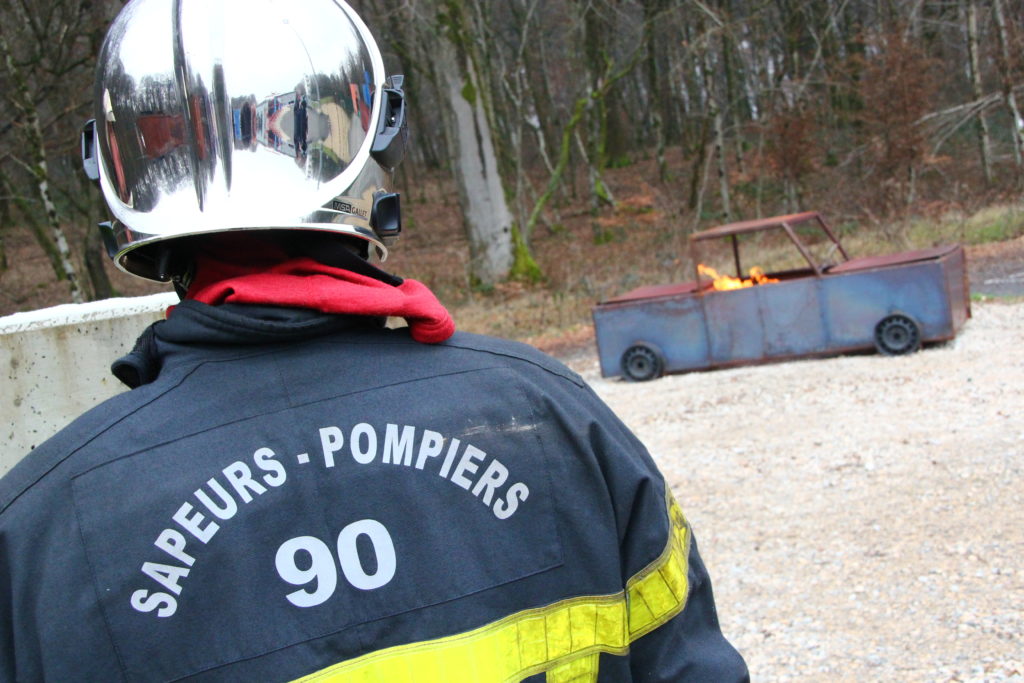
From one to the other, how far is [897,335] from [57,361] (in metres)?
7.91

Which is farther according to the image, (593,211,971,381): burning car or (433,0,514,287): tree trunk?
(433,0,514,287): tree trunk

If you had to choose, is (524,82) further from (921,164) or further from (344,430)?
(344,430)

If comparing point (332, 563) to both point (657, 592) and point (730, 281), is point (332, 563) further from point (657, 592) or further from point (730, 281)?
point (730, 281)

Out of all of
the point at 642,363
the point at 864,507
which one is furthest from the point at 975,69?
the point at 864,507

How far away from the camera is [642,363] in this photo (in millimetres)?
10453

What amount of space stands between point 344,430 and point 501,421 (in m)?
0.24

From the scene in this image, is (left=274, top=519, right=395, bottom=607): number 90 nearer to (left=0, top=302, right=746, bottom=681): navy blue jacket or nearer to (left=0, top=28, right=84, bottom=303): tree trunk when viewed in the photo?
(left=0, top=302, right=746, bottom=681): navy blue jacket

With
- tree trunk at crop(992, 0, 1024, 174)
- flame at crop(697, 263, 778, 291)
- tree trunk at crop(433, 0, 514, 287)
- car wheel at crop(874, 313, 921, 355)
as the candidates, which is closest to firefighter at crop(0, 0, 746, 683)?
car wheel at crop(874, 313, 921, 355)

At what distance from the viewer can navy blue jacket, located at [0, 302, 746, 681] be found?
4.12 feet

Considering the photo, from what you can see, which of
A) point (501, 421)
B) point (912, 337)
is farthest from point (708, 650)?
point (912, 337)

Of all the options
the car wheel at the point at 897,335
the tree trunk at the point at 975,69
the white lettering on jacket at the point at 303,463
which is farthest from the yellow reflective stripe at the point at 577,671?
the tree trunk at the point at 975,69

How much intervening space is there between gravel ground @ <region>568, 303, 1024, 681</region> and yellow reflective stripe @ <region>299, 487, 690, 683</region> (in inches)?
107

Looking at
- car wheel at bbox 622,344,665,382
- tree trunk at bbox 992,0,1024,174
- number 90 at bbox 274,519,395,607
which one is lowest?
car wheel at bbox 622,344,665,382

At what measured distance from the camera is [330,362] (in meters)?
1.40
